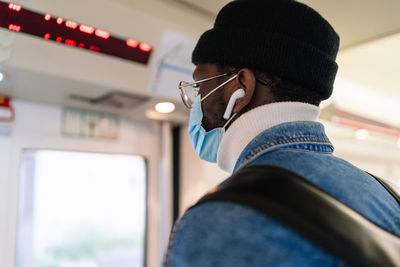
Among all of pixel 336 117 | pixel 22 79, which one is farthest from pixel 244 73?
pixel 336 117

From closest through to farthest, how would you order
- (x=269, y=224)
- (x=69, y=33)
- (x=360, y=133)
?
(x=269, y=224)
(x=69, y=33)
(x=360, y=133)

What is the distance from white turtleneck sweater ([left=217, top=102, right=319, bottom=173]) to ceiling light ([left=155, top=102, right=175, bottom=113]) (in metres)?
1.04

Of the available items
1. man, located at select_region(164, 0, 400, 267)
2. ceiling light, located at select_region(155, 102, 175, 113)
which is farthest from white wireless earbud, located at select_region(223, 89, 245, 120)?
ceiling light, located at select_region(155, 102, 175, 113)

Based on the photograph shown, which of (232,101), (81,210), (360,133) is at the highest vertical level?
(232,101)

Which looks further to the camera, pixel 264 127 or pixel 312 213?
pixel 264 127

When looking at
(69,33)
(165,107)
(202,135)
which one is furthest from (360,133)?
(69,33)

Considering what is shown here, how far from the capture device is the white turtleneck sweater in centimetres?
86

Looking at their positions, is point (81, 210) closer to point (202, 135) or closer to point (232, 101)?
point (202, 135)

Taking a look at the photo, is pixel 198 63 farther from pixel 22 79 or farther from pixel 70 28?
pixel 22 79

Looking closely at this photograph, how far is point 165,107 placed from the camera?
1988mm

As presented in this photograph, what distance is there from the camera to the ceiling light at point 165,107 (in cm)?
195

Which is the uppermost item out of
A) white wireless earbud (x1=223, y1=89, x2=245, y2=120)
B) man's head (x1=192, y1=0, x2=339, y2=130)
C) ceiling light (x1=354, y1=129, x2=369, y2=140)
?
man's head (x1=192, y1=0, x2=339, y2=130)

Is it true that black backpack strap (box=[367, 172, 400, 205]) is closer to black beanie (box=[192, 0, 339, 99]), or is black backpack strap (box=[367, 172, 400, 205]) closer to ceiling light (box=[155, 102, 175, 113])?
black beanie (box=[192, 0, 339, 99])

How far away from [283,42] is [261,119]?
20 centimetres
